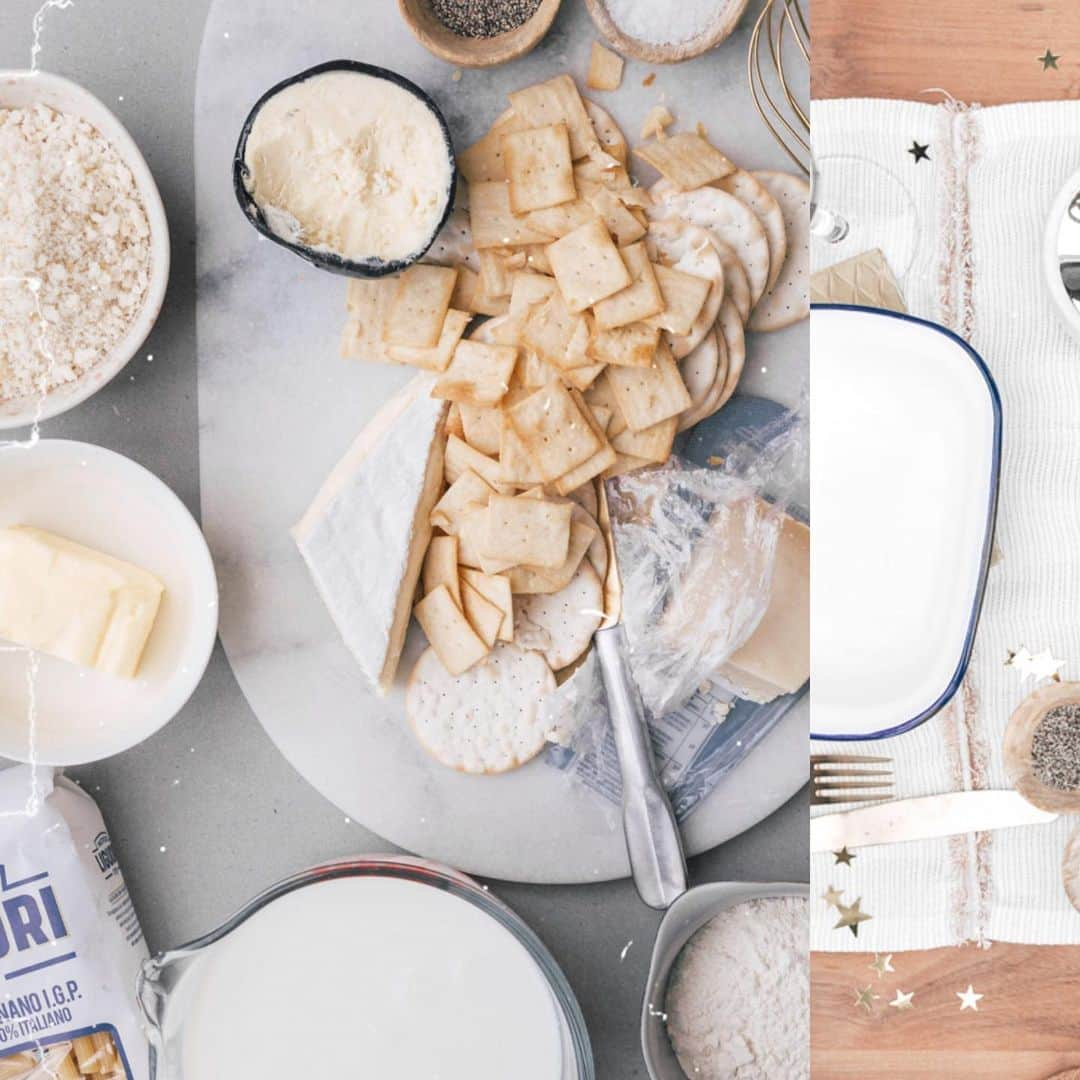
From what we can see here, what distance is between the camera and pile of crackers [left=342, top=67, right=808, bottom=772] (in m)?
0.40

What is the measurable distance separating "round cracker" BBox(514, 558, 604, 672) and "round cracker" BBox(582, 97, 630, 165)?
164mm

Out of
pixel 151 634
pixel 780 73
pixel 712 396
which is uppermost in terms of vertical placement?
pixel 780 73

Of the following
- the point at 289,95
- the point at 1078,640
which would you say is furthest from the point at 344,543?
the point at 1078,640

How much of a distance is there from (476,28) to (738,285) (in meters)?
0.14

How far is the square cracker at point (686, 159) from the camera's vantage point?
405 millimetres

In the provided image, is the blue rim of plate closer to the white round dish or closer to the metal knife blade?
the metal knife blade

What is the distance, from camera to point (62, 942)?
1.44 feet

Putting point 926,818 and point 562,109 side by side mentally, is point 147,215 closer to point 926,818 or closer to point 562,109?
point 562,109

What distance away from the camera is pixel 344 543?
1.45ft

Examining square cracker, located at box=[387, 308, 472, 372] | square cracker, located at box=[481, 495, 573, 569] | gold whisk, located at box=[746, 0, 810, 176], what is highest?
gold whisk, located at box=[746, 0, 810, 176]

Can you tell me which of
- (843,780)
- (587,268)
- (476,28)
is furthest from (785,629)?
(476,28)

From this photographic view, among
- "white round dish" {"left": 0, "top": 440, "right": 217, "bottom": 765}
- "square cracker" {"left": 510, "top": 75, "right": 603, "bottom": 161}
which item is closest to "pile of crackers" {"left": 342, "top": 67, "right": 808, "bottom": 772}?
"square cracker" {"left": 510, "top": 75, "right": 603, "bottom": 161}

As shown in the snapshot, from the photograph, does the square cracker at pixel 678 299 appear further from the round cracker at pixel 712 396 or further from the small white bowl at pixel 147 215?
the small white bowl at pixel 147 215

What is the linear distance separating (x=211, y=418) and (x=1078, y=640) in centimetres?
35
